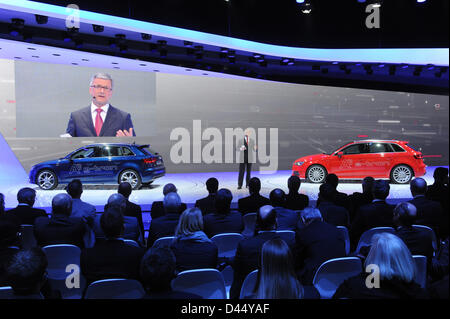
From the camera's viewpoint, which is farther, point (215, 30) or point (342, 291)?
point (215, 30)

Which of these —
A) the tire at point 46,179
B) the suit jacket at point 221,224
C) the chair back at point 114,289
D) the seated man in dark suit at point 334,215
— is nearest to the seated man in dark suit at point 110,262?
the chair back at point 114,289

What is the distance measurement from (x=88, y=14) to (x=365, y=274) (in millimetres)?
8488

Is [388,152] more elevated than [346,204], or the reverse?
[388,152]

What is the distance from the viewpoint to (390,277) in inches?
79.6

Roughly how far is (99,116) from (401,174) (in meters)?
9.63

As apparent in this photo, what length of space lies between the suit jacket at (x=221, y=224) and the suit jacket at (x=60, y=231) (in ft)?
4.18

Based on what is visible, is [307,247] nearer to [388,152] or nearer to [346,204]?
[346,204]

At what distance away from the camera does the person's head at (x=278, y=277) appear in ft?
6.71

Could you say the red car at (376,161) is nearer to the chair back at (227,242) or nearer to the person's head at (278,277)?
the chair back at (227,242)

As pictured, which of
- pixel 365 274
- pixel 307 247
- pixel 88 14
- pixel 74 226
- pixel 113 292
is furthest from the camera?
pixel 88 14

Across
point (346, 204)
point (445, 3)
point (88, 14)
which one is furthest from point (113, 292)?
point (445, 3)

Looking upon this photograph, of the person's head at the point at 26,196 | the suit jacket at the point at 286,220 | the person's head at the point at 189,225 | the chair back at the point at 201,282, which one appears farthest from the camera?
the person's head at the point at 26,196

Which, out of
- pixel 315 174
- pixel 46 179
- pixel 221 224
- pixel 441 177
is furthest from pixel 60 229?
pixel 315 174
